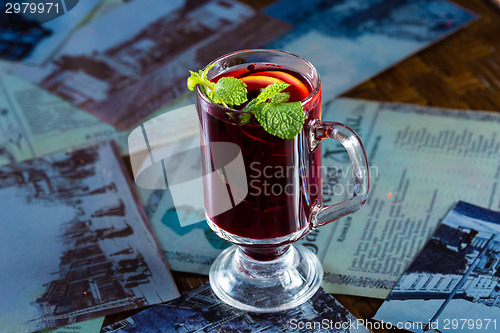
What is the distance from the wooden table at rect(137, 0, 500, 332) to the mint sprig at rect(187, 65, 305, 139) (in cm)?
39

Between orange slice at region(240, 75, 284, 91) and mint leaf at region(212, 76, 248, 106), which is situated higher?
mint leaf at region(212, 76, 248, 106)

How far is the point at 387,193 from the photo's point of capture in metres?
0.79

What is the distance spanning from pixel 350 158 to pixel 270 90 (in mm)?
108

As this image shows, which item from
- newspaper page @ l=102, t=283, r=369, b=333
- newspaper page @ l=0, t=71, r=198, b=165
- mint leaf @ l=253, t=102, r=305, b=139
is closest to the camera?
mint leaf @ l=253, t=102, r=305, b=139

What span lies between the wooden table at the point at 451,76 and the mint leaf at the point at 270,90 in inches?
14.9

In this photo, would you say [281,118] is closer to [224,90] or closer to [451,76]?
[224,90]

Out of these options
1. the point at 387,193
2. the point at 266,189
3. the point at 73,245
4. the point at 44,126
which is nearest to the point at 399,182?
the point at 387,193

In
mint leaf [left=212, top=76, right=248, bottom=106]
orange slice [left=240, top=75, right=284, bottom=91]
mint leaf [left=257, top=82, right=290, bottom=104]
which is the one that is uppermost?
mint leaf [left=212, top=76, right=248, bottom=106]

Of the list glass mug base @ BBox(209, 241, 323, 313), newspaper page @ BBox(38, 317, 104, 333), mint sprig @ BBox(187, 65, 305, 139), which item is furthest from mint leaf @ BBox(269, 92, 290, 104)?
newspaper page @ BBox(38, 317, 104, 333)

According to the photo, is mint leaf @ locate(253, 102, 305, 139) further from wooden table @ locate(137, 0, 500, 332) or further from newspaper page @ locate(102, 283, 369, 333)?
wooden table @ locate(137, 0, 500, 332)

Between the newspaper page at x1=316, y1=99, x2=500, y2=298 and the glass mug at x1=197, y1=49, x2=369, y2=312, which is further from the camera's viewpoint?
the newspaper page at x1=316, y1=99, x2=500, y2=298

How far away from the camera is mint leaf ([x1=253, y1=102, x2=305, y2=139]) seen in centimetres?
54

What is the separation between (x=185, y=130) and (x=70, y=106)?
20 cm

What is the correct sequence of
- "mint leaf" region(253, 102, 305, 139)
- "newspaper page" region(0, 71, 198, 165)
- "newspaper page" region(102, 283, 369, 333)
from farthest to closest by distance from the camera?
1. "newspaper page" region(0, 71, 198, 165)
2. "newspaper page" region(102, 283, 369, 333)
3. "mint leaf" region(253, 102, 305, 139)
